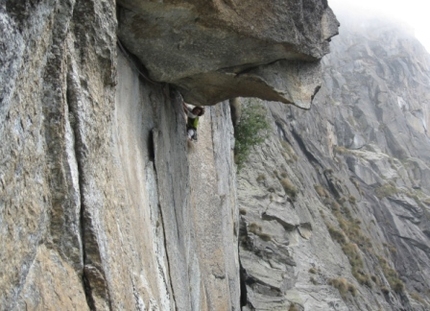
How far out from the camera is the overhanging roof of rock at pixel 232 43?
7.89 meters

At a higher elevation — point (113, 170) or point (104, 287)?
point (113, 170)

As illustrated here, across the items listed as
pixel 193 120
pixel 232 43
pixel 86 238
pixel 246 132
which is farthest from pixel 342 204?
pixel 86 238

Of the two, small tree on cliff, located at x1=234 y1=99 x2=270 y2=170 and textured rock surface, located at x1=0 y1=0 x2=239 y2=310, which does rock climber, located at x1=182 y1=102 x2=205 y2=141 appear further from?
small tree on cliff, located at x1=234 y1=99 x2=270 y2=170

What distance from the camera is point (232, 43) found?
8.71 metres

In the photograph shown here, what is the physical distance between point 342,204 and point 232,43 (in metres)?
35.8

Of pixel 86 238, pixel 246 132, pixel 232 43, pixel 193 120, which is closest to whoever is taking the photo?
pixel 86 238

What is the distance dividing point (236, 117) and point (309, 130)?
2959cm

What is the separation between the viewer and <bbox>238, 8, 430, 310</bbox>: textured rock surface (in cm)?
2502

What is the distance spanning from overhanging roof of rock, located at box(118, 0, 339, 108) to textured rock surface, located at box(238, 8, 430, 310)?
12.6m

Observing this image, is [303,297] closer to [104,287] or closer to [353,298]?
[353,298]

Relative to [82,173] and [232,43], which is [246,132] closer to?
[232,43]

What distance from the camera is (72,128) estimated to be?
5203 millimetres

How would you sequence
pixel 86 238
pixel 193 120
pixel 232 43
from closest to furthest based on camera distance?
1. pixel 86 238
2. pixel 232 43
3. pixel 193 120

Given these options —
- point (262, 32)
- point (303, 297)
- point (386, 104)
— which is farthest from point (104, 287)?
point (386, 104)
